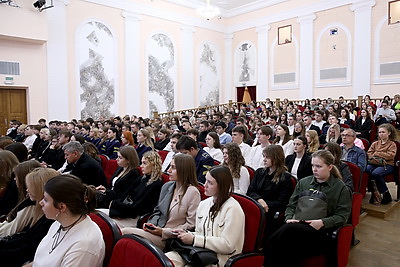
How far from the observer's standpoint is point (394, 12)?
11.4m

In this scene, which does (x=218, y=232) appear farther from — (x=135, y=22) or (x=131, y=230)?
(x=135, y=22)

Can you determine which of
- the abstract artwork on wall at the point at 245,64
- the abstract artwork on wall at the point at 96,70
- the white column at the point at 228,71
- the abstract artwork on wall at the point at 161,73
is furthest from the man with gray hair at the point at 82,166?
the white column at the point at 228,71

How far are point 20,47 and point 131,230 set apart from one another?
10.7 m

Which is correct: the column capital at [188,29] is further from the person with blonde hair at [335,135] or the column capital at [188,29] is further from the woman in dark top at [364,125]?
the person with blonde hair at [335,135]

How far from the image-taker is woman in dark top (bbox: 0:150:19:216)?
270 centimetres

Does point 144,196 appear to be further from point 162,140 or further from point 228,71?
point 228,71

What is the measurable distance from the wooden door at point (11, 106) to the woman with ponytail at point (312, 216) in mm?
11128

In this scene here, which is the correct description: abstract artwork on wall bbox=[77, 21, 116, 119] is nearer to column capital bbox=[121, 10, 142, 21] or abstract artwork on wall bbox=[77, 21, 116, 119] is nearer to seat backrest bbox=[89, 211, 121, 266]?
column capital bbox=[121, 10, 142, 21]

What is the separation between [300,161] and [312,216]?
1241mm

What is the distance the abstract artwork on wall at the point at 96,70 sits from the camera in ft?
39.9

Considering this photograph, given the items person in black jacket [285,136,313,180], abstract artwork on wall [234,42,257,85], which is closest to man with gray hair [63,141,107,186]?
person in black jacket [285,136,313,180]

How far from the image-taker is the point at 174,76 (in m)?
15.2

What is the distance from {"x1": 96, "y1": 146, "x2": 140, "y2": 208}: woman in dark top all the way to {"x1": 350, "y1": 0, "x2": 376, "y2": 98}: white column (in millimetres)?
11701

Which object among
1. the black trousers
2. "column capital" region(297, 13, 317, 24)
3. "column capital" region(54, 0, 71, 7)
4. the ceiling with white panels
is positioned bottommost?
the black trousers
